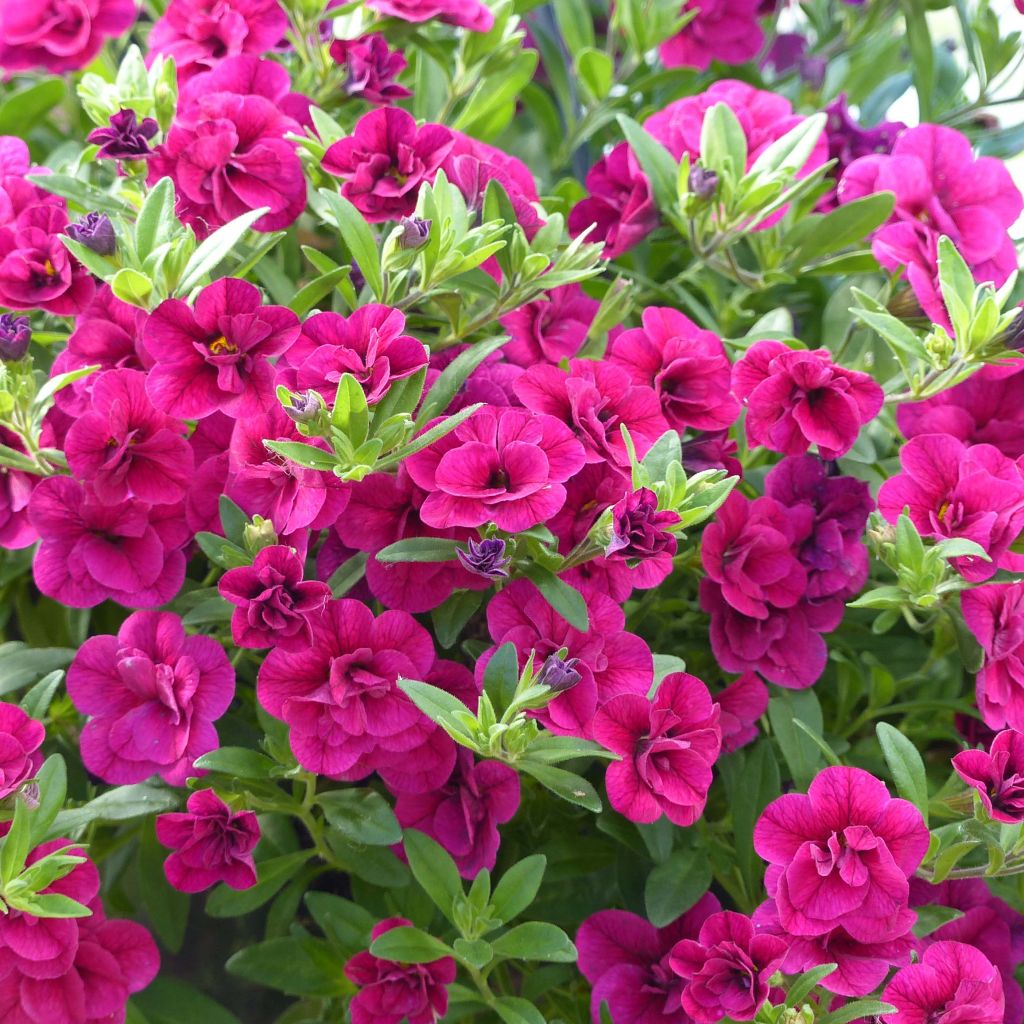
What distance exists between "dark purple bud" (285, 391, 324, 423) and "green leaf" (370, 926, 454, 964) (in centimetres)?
33

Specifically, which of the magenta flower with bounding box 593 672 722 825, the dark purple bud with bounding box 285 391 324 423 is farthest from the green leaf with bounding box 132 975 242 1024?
the dark purple bud with bounding box 285 391 324 423

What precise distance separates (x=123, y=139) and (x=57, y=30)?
12.4 inches

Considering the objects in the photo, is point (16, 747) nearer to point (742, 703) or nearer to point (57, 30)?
point (742, 703)

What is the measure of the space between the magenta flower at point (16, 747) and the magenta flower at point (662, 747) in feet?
1.10

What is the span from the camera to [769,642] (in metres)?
0.82

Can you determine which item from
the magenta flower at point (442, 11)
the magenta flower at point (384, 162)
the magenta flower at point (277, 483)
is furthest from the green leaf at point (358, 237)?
the magenta flower at point (442, 11)

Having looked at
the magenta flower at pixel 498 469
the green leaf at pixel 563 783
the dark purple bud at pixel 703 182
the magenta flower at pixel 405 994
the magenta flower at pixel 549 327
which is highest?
the dark purple bud at pixel 703 182

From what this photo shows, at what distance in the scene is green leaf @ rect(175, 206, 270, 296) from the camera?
760 millimetres

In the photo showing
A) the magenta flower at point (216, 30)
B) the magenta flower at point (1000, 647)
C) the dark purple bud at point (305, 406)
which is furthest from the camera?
the magenta flower at point (216, 30)

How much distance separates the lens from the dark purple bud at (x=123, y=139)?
0.80 m

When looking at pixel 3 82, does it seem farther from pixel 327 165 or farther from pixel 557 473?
pixel 557 473

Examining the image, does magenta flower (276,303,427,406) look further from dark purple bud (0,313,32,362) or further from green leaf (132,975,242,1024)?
green leaf (132,975,242,1024)

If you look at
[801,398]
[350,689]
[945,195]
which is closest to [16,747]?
[350,689]

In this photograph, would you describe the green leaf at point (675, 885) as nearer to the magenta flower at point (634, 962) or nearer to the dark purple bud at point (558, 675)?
the magenta flower at point (634, 962)
